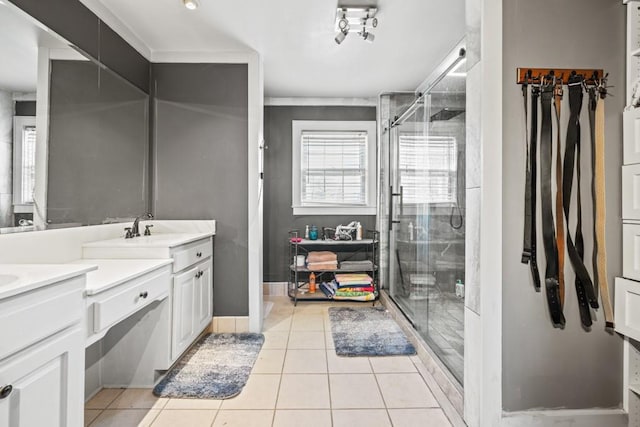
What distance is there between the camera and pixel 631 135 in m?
1.49

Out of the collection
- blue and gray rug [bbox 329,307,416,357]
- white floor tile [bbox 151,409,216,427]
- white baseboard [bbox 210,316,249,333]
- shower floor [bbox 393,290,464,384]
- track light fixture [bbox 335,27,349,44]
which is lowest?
white floor tile [bbox 151,409,216,427]

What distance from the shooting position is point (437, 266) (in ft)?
9.36

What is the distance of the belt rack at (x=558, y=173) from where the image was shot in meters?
1.50

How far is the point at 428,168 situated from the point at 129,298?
2461mm

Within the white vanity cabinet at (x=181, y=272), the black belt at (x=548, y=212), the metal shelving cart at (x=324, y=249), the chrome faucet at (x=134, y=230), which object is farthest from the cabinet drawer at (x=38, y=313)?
the metal shelving cart at (x=324, y=249)

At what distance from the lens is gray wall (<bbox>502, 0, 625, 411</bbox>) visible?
152 cm

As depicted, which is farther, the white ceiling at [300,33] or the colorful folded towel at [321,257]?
the colorful folded towel at [321,257]

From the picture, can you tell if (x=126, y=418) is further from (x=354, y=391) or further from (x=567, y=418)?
(x=567, y=418)

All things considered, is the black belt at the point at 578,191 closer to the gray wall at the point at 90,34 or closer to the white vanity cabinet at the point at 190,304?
the white vanity cabinet at the point at 190,304

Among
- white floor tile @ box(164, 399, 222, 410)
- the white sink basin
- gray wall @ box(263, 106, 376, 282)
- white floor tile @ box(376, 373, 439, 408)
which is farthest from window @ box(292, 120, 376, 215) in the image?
the white sink basin

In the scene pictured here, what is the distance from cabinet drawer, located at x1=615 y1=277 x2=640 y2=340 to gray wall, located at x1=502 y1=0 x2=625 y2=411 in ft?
0.19

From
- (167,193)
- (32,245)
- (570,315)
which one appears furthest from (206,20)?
(570,315)

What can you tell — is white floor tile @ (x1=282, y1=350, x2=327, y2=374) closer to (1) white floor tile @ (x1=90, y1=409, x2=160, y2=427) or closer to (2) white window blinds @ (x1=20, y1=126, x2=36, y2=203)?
(1) white floor tile @ (x1=90, y1=409, x2=160, y2=427)

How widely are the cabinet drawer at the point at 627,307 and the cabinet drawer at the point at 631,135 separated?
1.76 ft
